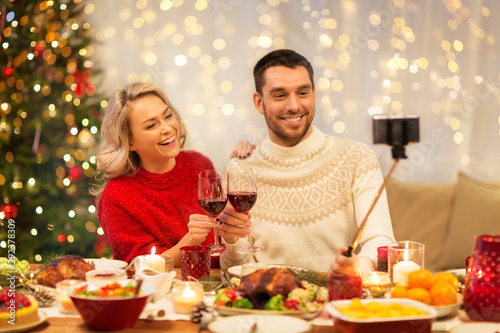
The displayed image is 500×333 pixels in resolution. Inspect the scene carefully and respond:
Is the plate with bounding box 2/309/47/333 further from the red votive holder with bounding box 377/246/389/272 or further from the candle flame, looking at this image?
the red votive holder with bounding box 377/246/389/272

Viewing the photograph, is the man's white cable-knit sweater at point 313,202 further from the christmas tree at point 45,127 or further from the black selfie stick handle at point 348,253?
the christmas tree at point 45,127

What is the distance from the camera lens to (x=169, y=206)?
2.56m

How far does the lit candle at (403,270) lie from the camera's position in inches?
58.9

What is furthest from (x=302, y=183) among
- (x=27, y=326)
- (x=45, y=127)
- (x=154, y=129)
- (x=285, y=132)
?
(x=45, y=127)

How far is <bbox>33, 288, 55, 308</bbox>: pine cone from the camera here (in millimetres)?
1474

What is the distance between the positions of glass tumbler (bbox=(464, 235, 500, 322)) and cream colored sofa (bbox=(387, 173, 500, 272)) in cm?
167

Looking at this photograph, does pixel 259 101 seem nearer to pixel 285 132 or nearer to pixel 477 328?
pixel 285 132

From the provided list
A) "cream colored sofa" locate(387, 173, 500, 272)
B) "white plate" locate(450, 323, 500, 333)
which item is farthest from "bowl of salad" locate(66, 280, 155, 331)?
"cream colored sofa" locate(387, 173, 500, 272)

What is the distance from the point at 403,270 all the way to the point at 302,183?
3.18 feet

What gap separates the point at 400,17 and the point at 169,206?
2.19 m

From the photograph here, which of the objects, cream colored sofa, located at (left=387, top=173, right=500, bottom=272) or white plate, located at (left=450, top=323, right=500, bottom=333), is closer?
white plate, located at (left=450, top=323, right=500, bottom=333)

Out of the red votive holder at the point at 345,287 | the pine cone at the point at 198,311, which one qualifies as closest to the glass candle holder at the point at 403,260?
the red votive holder at the point at 345,287

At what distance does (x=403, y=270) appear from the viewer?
1.50m

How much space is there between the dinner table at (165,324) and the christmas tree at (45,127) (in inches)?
109
